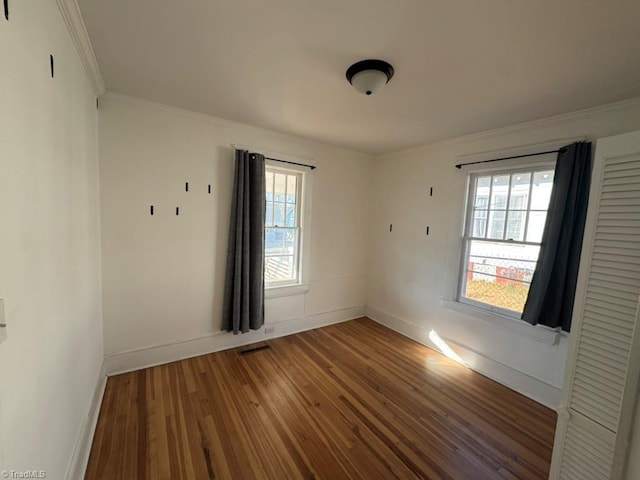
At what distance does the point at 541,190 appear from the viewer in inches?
96.0

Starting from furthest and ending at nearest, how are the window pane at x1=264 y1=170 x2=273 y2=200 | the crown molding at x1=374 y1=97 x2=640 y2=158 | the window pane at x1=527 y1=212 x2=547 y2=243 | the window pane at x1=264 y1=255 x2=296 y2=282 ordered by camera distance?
the window pane at x1=264 y1=255 x2=296 y2=282, the window pane at x1=264 y1=170 x2=273 y2=200, the window pane at x1=527 y1=212 x2=547 y2=243, the crown molding at x1=374 y1=97 x2=640 y2=158

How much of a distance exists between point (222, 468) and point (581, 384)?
2054 millimetres

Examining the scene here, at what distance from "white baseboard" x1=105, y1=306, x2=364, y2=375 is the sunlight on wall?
1376 mm

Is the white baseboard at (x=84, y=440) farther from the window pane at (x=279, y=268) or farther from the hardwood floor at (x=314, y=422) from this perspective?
the window pane at (x=279, y=268)

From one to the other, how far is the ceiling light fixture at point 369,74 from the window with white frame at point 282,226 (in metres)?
1.69

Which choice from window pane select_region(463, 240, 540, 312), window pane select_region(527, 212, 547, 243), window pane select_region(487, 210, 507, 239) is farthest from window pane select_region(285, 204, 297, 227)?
window pane select_region(527, 212, 547, 243)

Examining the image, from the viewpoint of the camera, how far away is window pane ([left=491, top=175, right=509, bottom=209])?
2689 mm

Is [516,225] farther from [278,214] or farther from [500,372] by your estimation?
[278,214]

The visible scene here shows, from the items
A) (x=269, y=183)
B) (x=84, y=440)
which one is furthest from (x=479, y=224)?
(x=84, y=440)

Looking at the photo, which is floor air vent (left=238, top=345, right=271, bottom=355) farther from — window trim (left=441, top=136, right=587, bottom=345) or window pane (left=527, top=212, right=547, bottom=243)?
window pane (left=527, top=212, right=547, bottom=243)

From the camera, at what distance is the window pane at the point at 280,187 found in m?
3.31

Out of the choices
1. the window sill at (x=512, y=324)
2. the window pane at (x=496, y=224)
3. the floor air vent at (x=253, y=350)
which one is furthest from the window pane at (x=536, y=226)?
the floor air vent at (x=253, y=350)

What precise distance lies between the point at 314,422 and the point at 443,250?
231 cm

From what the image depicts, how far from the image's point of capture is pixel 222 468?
5.28 feet
